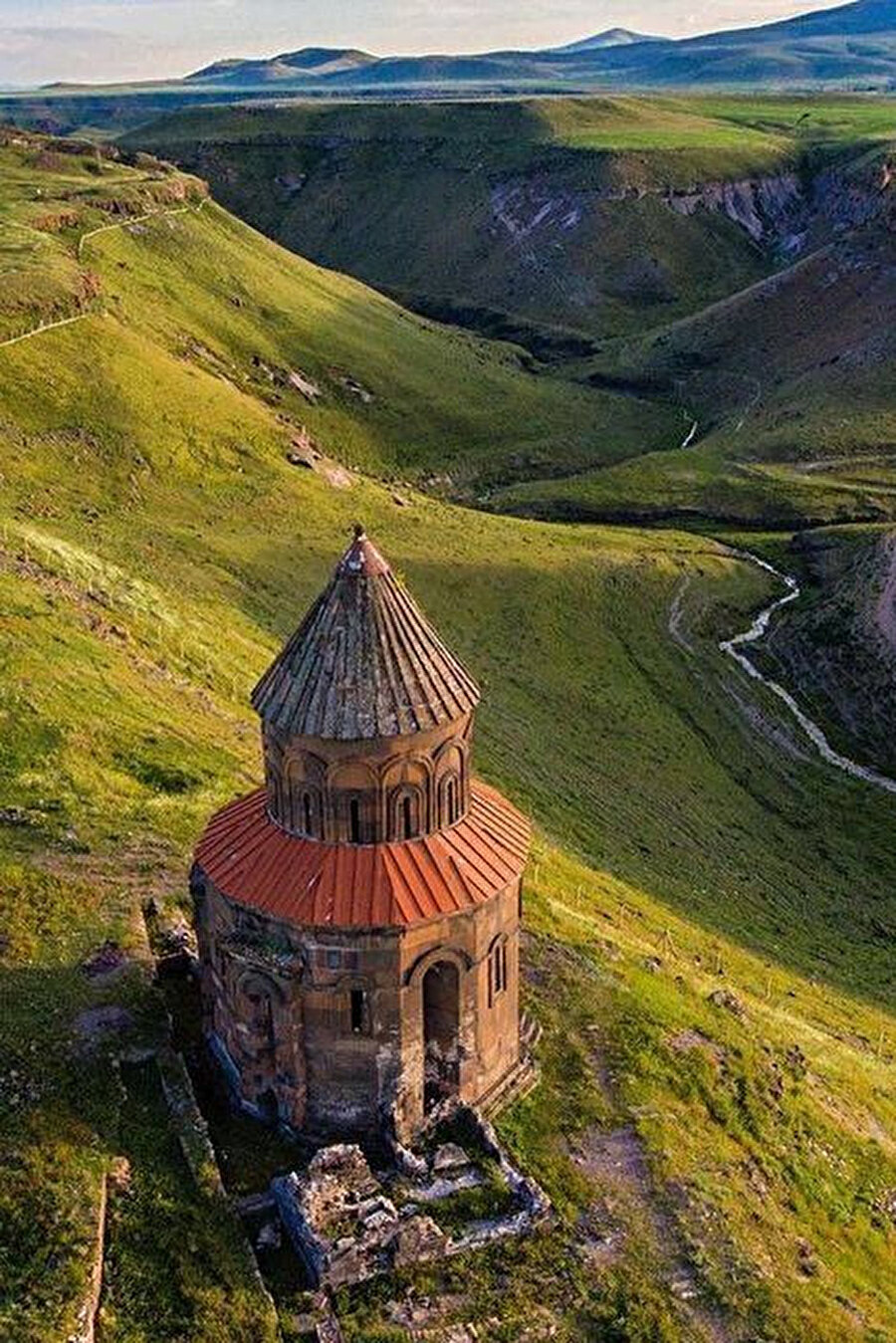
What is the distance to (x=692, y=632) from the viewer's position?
77188 millimetres

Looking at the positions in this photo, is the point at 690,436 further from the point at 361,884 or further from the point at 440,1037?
the point at 361,884

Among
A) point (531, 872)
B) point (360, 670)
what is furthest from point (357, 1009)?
point (531, 872)

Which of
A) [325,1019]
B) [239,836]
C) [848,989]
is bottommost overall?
[848,989]

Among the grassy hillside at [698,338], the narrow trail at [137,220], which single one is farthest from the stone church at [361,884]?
the narrow trail at [137,220]

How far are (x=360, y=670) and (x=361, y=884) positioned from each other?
4284mm

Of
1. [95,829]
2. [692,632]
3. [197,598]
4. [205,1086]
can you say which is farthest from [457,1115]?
[692,632]

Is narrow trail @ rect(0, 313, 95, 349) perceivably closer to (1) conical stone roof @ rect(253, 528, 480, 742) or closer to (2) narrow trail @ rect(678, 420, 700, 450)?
(2) narrow trail @ rect(678, 420, 700, 450)

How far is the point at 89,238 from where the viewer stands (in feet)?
378

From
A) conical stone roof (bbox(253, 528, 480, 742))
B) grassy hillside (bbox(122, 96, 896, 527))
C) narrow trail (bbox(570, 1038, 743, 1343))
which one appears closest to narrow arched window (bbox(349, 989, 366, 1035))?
conical stone roof (bbox(253, 528, 480, 742))

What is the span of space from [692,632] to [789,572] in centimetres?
1603

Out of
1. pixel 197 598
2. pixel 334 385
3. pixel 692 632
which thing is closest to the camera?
pixel 197 598

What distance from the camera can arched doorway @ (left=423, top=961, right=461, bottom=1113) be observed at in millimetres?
26453

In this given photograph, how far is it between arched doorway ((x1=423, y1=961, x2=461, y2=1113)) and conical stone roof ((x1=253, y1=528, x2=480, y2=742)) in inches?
224

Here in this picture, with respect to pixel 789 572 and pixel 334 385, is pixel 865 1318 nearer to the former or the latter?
pixel 789 572
